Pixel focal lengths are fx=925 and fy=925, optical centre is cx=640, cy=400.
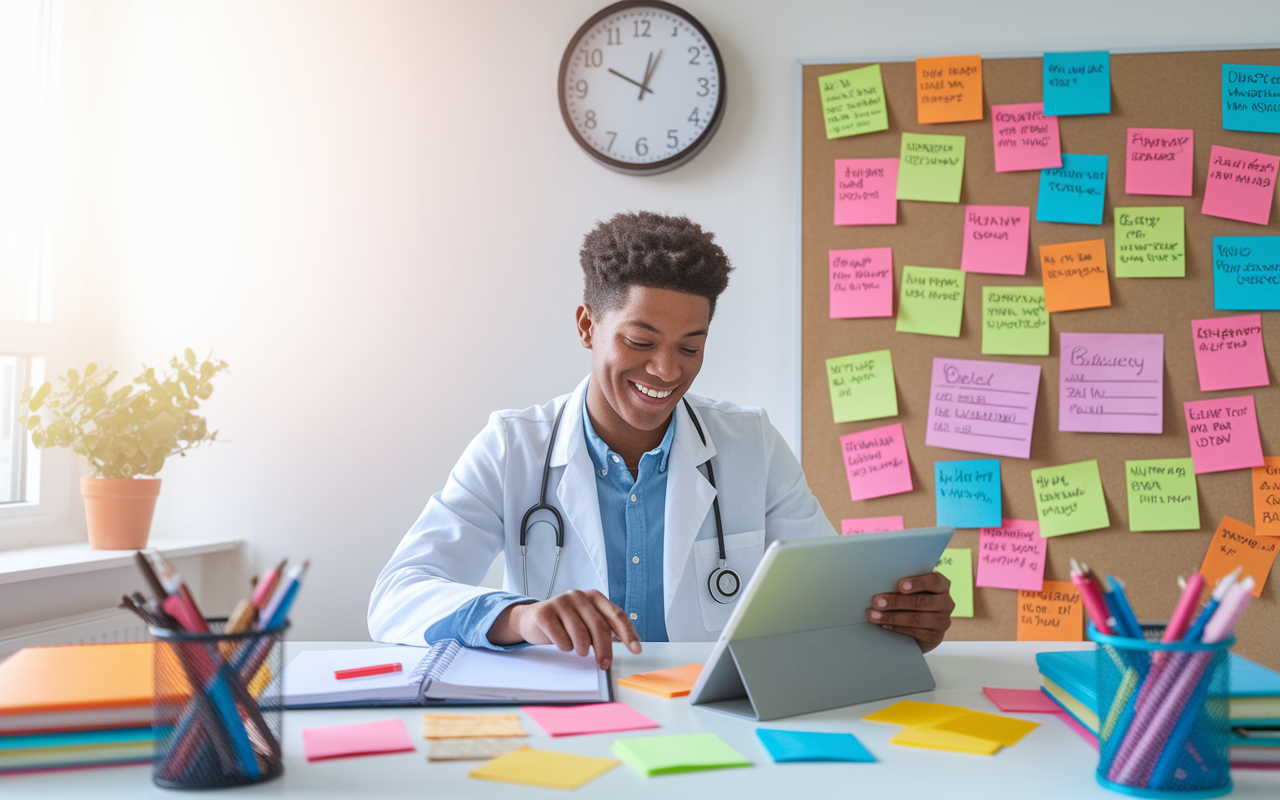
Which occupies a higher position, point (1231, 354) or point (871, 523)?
point (1231, 354)

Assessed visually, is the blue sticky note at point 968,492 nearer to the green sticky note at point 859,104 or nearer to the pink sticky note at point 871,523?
the pink sticky note at point 871,523

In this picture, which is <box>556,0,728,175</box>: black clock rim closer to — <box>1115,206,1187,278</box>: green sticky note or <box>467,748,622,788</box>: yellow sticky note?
<box>1115,206,1187,278</box>: green sticky note

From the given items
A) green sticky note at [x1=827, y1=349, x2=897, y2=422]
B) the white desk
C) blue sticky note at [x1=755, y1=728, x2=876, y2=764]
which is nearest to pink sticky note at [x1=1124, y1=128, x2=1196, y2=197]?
green sticky note at [x1=827, y1=349, x2=897, y2=422]

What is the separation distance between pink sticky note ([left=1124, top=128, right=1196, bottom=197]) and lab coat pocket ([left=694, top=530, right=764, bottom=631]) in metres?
1.26

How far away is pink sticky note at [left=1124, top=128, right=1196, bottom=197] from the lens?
2.08 m

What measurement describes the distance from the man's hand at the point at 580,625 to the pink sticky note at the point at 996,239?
1434 millimetres

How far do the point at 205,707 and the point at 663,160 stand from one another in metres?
1.73

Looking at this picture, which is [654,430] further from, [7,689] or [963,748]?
[7,689]

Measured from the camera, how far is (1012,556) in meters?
2.10

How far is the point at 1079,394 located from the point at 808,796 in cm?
168

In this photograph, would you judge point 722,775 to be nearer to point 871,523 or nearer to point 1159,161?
point 871,523

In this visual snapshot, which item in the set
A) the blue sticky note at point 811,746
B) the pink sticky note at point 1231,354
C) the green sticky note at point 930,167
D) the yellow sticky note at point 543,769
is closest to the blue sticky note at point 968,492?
the pink sticky note at point 1231,354

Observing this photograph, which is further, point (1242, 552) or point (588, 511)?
point (1242, 552)

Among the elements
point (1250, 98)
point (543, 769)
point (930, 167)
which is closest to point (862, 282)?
point (930, 167)
